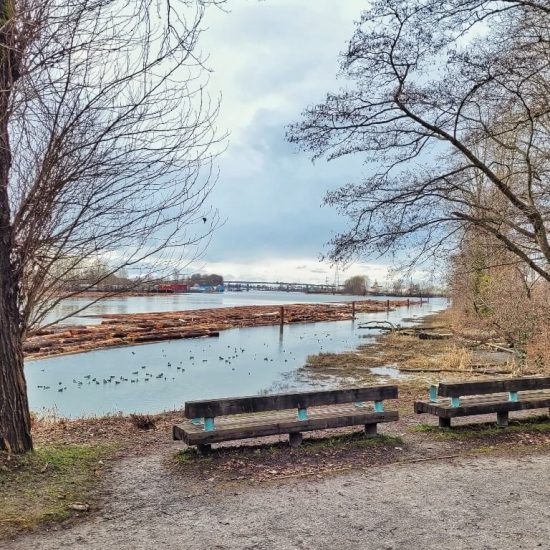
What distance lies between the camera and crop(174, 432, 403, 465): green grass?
5.61 m

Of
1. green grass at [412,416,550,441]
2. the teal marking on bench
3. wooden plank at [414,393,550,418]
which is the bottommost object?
green grass at [412,416,550,441]

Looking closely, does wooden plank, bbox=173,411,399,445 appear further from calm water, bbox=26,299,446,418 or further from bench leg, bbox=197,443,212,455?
calm water, bbox=26,299,446,418

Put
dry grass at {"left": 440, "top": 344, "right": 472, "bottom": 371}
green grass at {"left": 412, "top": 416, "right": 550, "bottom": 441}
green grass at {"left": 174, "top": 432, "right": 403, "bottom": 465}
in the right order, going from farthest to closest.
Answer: dry grass at {"left": 440, "top": 344, "right": 472, "bottom": 371} → green grass at {"left": 412, "top": 416, "right": 550, "bottom": 441} → green grass at {"left": 174, "top": 432, "right": 403, "bottom": 465}

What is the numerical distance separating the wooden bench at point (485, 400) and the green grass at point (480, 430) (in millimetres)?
141

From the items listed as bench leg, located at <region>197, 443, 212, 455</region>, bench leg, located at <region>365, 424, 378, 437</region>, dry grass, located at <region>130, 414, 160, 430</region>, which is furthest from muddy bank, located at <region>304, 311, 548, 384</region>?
bench leg, located at <region>197, 443, 212, 455</region>

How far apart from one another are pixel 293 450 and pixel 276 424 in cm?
38

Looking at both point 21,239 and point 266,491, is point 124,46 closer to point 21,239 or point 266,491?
point 21,239

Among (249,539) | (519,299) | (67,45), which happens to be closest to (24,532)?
(249,539)

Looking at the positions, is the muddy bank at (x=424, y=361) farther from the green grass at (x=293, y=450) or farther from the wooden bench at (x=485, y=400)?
the green grass at (x=293, y=450)

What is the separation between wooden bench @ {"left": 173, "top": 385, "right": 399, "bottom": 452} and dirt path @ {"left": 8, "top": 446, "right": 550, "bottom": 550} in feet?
1.88

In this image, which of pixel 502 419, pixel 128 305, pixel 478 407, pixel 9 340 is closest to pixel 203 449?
pixel 9 340

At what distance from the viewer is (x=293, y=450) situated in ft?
19.3

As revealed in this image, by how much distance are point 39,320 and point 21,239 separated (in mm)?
1135

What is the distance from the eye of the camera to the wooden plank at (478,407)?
682 cm
